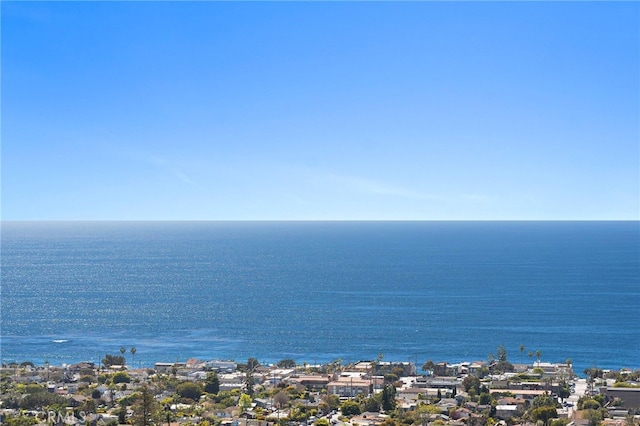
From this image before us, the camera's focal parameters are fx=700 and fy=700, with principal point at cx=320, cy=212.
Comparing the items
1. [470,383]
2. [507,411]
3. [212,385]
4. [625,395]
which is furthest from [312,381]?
[625,395]

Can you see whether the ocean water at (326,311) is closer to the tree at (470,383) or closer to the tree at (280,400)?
the tree at (470,383)

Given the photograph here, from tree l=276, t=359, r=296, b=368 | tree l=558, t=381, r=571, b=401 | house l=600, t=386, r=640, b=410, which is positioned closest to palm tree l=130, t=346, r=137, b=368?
tree l=276, t=359, r=296, b=368

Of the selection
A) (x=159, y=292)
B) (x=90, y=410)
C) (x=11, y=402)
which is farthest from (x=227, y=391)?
(x=159, y=292)

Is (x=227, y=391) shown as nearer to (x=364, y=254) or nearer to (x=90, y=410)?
(x=90, y=410)

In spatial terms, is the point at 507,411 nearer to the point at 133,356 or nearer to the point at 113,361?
the point at 113,361

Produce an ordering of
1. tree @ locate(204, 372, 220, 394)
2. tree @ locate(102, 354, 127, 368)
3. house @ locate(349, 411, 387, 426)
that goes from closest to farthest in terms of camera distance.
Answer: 1. house @ locate(349, 411, 387, 426)
2. tree @ locate(204, 372, 220, 394)
3. tree @ locate(102, 354, 127, 368)

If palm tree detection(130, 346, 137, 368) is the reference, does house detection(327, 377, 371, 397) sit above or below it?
above

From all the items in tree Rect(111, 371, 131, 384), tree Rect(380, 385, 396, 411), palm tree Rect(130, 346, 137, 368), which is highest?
tree Rect(380, 385, 396, 411)

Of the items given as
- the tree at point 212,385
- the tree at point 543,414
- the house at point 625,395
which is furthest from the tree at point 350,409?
the house at point 625,395

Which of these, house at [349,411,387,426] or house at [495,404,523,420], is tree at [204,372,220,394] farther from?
house at [495,404,523,420]
